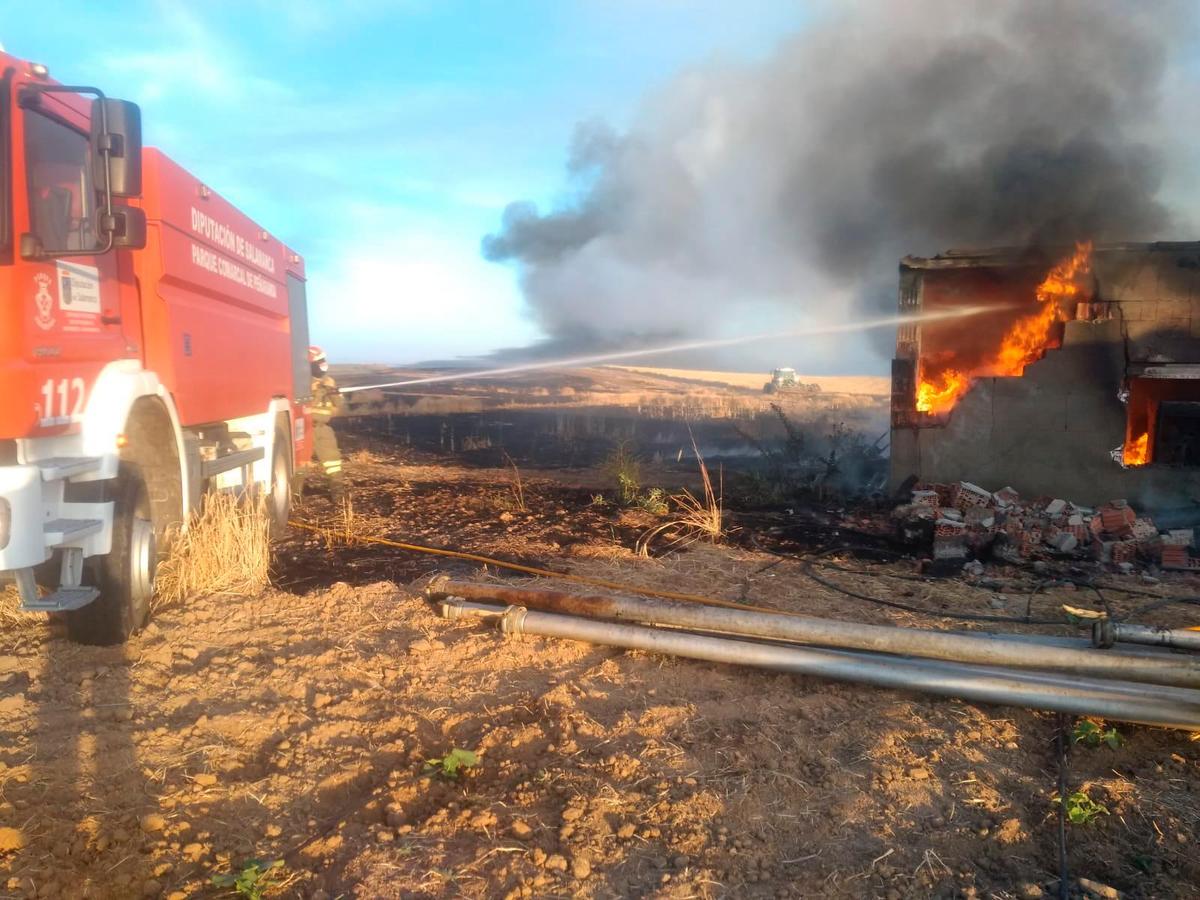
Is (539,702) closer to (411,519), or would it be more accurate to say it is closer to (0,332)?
(0,332)

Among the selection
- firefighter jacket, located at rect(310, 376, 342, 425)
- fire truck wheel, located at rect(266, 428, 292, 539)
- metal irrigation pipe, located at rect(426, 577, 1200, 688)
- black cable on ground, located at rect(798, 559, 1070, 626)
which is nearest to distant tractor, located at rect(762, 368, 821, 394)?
firefighter jacket, located at rect(310, 376, 342, 425)

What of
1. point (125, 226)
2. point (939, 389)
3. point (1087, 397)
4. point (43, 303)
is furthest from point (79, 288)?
point (939, 389)

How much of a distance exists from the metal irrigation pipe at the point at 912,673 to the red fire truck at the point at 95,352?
2145 millimetres

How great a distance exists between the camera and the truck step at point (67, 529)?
12.7ft

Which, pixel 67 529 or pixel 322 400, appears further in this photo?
pixel 322 400

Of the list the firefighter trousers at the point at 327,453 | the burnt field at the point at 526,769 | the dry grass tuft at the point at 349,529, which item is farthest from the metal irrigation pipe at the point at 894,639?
the firefighter trousers at the point at 327,453

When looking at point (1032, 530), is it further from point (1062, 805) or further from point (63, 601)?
point (63, 601)

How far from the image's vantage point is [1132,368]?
8.80 metres

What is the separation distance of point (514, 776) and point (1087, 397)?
8.19 metres

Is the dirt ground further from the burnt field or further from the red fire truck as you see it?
the red fire truck

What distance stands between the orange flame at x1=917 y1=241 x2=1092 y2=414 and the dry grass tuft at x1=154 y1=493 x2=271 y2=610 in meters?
7.33

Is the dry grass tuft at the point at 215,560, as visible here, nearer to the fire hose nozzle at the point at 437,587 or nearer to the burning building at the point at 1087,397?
the fire hose nozzle at the point at 437,587

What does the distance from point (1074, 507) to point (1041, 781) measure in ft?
21.2

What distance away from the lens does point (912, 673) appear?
3.83m
